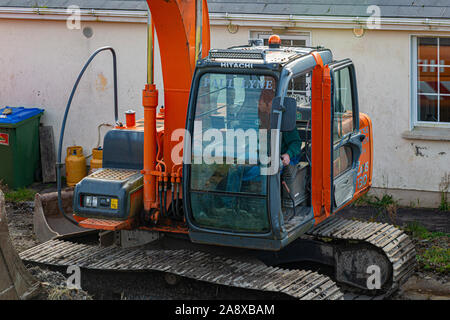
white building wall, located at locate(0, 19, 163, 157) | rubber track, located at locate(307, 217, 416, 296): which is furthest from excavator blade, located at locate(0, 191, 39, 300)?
white building wall, located at locate(0, 19, 163, 157)

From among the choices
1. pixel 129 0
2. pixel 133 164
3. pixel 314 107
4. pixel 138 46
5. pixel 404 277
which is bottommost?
pixel 404 277

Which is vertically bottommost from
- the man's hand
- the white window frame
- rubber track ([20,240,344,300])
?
rubber track ([20,240,344,300])

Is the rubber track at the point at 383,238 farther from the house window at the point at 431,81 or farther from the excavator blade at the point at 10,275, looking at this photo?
the house window at the point at 431,81

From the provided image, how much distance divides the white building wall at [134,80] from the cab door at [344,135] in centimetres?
348

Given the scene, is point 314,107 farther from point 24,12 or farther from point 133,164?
point 24,12

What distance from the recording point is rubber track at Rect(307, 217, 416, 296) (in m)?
8.05

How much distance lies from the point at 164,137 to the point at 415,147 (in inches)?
213

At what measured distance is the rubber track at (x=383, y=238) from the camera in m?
8.05

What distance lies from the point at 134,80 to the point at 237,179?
257 inches

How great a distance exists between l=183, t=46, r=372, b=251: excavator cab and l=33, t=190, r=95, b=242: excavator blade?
2834 mm

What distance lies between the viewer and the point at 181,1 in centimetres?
729

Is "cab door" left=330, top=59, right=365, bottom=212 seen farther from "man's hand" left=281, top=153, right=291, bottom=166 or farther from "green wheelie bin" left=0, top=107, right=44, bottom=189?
"green wheelie bin" left=0, top=107, right=44, bottom=189

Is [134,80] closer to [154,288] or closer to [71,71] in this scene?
[71,71]

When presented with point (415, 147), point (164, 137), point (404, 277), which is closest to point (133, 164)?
point (164, 137)
